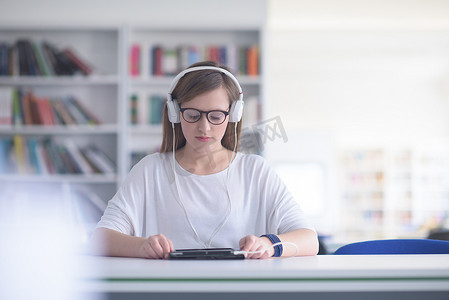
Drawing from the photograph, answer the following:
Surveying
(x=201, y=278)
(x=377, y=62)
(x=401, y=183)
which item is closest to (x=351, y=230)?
(x=401, y=183)

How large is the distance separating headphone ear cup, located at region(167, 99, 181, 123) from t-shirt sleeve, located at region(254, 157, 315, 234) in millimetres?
300

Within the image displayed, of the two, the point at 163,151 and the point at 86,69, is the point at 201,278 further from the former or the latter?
the point at 86,69

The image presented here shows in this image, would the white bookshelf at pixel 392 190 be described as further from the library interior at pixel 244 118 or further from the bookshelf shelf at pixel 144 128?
the bookshelf shelf at pixel 144 128

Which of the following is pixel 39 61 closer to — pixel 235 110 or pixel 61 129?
pixel 61 129

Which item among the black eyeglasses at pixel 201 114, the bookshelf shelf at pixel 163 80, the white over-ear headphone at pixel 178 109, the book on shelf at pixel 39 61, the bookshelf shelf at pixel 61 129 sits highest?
the book on shelf at pixel 39 61

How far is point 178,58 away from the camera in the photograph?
3852 mm

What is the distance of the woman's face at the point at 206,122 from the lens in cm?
135

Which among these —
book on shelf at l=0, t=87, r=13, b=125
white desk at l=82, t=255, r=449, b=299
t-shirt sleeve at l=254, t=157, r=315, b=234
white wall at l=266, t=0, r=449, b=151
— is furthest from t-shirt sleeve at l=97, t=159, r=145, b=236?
white wall at l=266, t=0, r=449, b=151

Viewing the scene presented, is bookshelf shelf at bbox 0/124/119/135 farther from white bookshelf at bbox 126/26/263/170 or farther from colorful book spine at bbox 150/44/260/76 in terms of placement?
colorful book spine at bbox 150/44/260/76

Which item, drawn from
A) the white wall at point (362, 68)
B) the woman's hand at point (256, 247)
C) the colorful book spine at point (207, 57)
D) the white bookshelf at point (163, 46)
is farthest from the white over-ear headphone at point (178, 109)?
the white wall at point (362, 68)

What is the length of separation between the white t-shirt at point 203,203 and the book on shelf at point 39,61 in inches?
101

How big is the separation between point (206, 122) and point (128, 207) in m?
0.33

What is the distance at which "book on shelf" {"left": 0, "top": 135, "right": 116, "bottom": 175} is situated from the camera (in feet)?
12.3

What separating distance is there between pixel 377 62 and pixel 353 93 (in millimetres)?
1113
